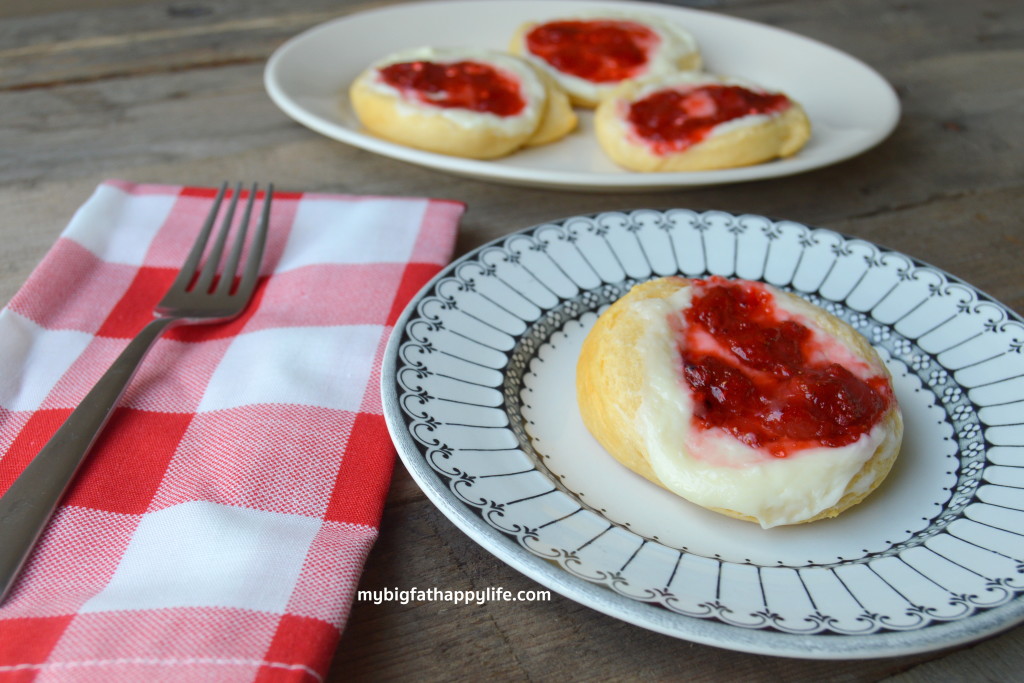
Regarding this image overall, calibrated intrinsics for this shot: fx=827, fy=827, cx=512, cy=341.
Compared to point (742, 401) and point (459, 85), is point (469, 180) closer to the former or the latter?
point (459, 85)

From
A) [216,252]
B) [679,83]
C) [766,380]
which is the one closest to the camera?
[766,380]

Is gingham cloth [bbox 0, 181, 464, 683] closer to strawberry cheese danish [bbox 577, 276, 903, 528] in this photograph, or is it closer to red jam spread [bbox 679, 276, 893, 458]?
strawberry cheese danish [bbox 577, 276, 903, 528]

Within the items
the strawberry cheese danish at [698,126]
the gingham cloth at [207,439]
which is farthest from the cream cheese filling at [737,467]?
the strawberry cheese danish at [698,126]

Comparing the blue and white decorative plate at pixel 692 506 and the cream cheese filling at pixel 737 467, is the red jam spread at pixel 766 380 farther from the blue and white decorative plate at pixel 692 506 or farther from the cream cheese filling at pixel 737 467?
the blue and white decorative plate at pixel 692 506

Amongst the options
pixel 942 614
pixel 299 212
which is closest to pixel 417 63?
pixel 299 212

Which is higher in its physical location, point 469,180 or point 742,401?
point 742,401

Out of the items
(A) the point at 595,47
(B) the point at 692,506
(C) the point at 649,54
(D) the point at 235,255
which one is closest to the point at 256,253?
(D) the point at 235,255
